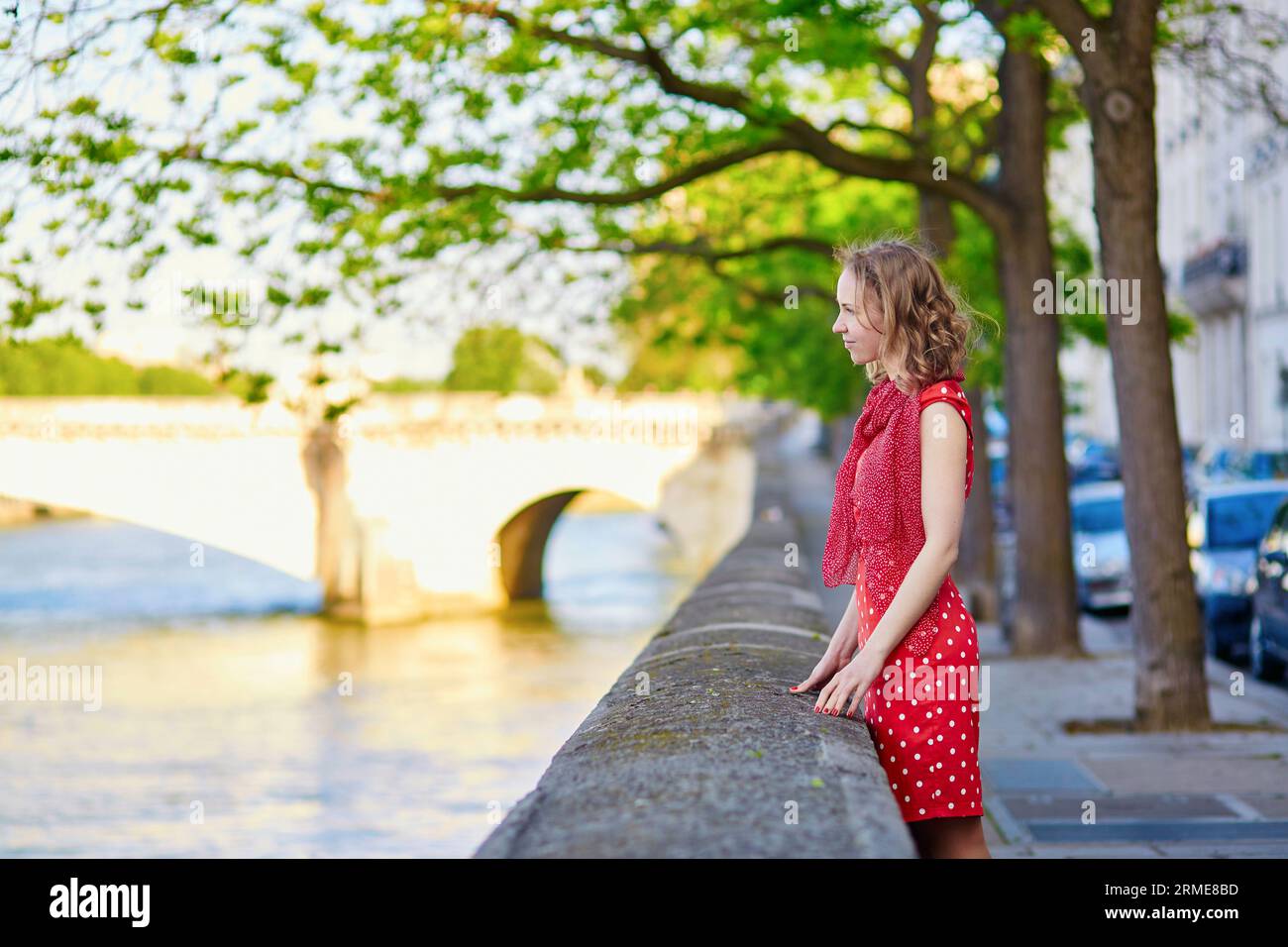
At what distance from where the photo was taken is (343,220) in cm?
1191

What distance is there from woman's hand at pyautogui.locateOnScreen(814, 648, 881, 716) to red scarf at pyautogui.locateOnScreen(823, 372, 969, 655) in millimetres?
81

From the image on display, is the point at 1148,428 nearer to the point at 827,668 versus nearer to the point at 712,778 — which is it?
the point at 827,668

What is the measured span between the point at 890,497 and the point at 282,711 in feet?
92.7

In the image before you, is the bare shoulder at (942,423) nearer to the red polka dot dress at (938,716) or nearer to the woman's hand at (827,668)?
the red polka dot dress at (938,716)

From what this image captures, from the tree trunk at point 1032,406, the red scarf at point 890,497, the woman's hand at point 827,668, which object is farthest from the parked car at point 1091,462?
the red scarf at point 890,497

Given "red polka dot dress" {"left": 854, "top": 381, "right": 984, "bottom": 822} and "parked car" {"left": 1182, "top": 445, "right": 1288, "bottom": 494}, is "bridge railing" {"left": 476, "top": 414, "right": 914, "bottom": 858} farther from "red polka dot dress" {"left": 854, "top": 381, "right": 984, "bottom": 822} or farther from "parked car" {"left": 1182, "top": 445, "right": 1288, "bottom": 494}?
"parked car" {"left": 1182, "top": 445, "right": 1288, "bottom": 494}

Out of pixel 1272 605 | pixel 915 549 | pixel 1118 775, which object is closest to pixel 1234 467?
pixel 1272 605

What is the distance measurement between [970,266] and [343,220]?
28.3ft

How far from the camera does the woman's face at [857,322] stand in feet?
11.5

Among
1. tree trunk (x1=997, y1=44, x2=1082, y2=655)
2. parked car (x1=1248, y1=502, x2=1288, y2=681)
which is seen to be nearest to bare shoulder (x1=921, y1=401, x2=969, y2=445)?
parked car (x1=1248, y1=502, x2=1288, y2=681)

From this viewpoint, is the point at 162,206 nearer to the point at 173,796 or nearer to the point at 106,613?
the point at 173,796

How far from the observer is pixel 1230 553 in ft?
53.8
